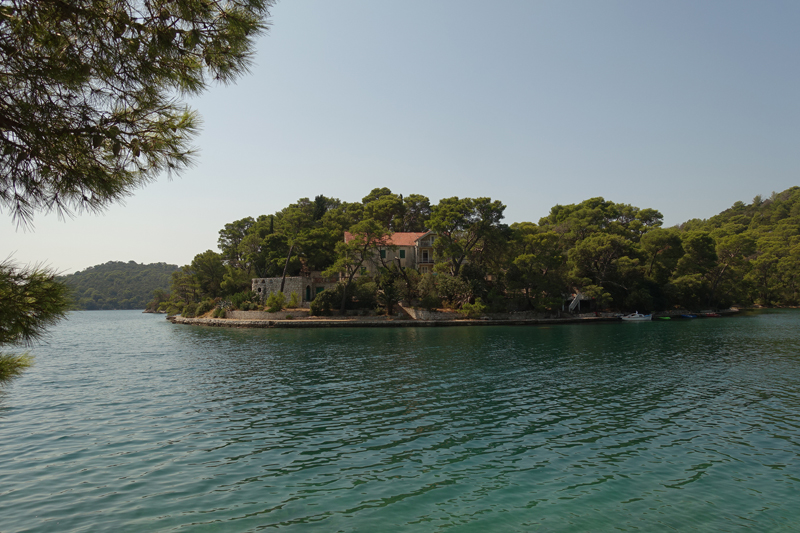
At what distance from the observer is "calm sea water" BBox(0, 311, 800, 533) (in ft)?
24.3

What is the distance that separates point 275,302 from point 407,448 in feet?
151

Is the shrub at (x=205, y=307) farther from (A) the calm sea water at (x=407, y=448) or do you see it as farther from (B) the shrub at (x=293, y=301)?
(A) the calm sea water at (x=407, y=448)

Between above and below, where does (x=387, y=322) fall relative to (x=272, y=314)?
below

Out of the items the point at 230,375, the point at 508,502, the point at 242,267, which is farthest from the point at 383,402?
the point at 242,267

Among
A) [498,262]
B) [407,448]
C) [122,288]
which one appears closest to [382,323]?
[498,262]

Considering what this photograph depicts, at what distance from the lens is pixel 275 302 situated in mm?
53906

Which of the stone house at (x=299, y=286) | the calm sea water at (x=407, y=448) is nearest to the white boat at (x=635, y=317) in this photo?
the calm sea water at (x=407, y=448)

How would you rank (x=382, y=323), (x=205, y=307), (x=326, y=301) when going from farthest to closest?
1. (x=205, y=307)
2. (x=326, y=301)
3. (x=382, y=323)

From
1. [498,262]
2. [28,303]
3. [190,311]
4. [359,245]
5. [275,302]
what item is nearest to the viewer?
[28,303]

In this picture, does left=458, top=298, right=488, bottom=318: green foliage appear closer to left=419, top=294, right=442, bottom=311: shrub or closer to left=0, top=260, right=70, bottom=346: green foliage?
left=419, top=294, right=442, bottom=311: shrub

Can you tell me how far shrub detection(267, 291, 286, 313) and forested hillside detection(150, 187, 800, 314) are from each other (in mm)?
4426

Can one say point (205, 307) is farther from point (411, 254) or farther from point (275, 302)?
point (411, 254)

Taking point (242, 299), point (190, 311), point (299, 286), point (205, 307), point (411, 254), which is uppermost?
point (411, 254)

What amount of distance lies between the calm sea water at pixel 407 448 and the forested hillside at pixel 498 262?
30820mm
